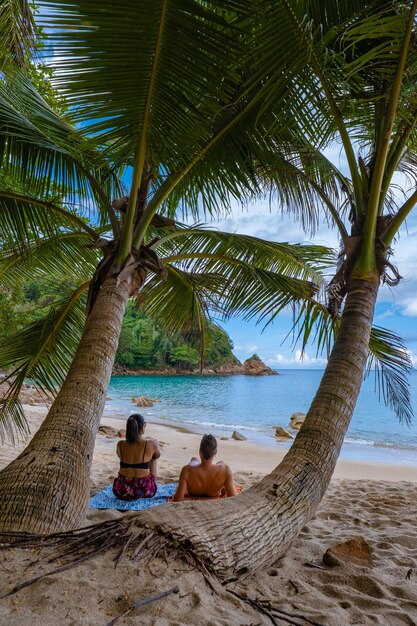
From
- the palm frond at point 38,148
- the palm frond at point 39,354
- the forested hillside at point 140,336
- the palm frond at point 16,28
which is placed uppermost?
the palm frond at point 16,28

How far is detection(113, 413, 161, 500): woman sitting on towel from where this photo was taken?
4391 millimetres

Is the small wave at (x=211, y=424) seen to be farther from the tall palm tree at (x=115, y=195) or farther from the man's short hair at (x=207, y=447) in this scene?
the man's short hair at (x=207, y=447)

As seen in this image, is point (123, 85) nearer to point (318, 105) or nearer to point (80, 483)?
point (318, 105)

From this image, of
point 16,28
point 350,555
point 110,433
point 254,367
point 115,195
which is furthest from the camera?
point 254,367

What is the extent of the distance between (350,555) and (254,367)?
240 feet

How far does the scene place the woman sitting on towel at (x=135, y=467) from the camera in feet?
14.4

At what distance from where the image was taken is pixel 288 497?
2529 millimetres

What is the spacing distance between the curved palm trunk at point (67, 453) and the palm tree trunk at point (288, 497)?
47cm

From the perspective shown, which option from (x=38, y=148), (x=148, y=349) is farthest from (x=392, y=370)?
(x=148, y=349)

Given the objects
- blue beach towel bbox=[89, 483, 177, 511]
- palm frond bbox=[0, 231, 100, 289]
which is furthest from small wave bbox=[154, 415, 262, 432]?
blue beach towel bbox=[89, 483, 177, 511]

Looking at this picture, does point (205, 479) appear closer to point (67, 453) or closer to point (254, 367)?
point (67, 453)

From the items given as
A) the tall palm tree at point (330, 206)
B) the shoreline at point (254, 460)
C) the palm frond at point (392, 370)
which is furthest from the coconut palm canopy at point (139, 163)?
the shoreline at point (254, 460)

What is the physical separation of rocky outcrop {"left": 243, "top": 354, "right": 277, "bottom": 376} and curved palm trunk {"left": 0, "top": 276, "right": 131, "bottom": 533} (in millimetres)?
68054

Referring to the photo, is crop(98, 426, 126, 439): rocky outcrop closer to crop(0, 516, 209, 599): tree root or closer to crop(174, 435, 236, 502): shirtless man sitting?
crop(174, 435, 236, 502): shirtless man sitting
